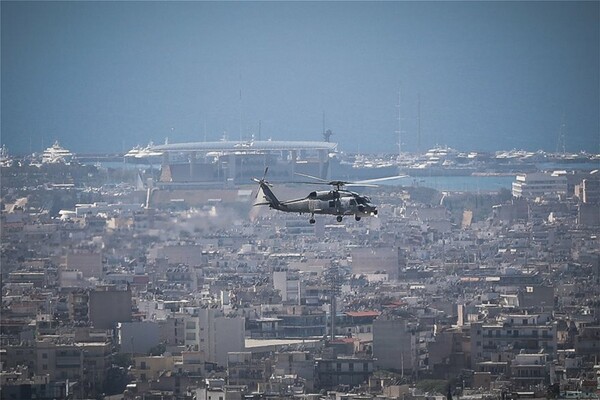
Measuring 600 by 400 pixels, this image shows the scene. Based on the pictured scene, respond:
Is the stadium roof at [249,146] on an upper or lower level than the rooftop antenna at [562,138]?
lower

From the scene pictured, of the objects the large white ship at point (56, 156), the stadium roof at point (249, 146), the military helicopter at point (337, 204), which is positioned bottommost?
the military helicopter at point (337, 204)

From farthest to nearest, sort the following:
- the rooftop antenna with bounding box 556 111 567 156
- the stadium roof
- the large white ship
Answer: the rooftop antenna with bounding box 556 111 567 156
the stadium roof
the large white ship

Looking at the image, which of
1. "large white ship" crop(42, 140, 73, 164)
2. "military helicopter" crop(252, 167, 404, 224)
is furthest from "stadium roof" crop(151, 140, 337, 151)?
"military helicopter" crop(252, 167, 404, 224)

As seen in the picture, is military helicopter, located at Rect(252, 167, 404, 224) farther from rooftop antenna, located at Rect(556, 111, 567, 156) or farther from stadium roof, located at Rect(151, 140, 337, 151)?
rooftop antenna, located at Rect(556, 111, 567, 156)

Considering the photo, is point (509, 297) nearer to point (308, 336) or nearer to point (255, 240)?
point (308, 336)

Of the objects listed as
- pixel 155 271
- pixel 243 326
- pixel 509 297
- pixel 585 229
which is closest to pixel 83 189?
pixel 585 229

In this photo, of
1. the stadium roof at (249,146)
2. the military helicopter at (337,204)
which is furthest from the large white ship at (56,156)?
the military helicopter at (337,204)

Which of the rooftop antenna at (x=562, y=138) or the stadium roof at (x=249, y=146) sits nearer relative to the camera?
the stadium roof at (x=249, y=146)

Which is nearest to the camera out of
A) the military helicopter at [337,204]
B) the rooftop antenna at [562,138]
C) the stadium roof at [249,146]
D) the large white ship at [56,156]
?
the military helicopter at [337,204]

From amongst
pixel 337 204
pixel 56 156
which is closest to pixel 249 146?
pixel 56 156

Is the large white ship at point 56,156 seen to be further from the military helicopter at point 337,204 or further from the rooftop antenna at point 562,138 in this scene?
the military helicopter at point 337,204

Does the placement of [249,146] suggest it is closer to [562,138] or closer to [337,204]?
[562,138]
